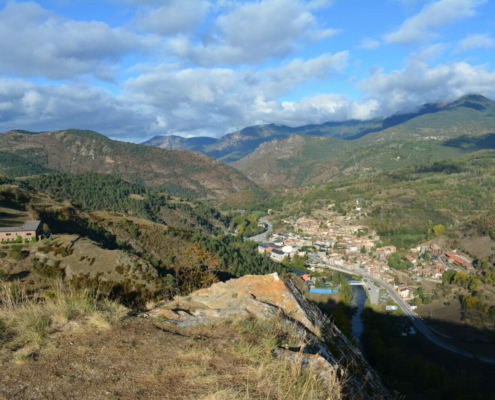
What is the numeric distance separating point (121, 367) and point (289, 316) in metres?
3.71

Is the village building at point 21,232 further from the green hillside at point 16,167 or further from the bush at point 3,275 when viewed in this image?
the green hillside at point 16,167

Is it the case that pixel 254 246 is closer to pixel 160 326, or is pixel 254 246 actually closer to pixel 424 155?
pixel 160 326

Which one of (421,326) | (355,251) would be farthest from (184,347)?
(355,251)

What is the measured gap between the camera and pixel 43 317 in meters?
5.34

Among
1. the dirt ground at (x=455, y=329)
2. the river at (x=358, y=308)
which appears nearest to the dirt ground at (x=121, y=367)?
the river at (x=358, y=308)

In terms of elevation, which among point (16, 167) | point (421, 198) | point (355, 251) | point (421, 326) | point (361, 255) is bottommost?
point (421, 326)

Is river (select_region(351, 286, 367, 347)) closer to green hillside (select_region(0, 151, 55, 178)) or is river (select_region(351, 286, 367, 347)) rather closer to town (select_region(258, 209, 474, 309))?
town (select_region(258, 209, 474, 309))

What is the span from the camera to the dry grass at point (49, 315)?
4.91 meters

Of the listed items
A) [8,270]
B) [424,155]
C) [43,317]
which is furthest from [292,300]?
[424,155]

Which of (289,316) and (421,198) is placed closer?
(289,316)

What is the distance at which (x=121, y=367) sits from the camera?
4234mm

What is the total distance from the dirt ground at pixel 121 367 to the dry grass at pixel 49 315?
0.29 m

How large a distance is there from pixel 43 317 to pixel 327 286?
54.4 metres

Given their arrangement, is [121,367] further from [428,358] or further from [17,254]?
[428,358]
